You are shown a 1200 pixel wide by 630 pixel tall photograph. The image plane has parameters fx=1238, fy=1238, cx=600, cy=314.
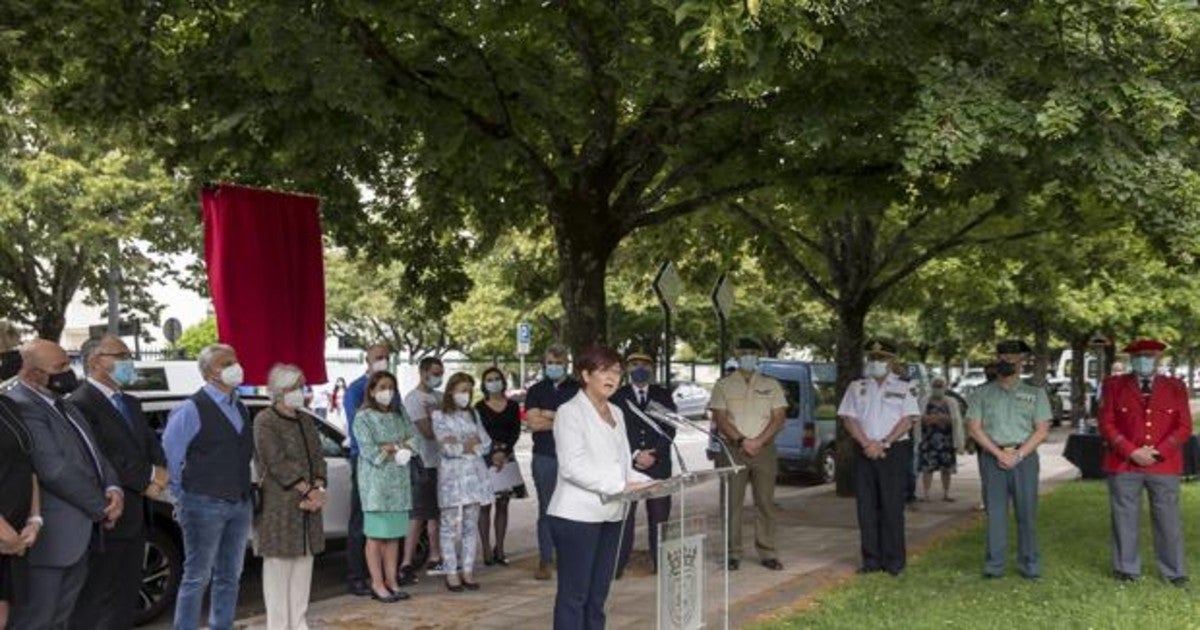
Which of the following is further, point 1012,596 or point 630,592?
point 630,592

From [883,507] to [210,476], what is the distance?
5.26m

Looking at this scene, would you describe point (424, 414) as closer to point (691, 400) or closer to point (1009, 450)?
point (1009, 450)

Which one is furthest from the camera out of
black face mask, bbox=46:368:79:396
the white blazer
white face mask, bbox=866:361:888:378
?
white face mask, bbox=866:361:888:378

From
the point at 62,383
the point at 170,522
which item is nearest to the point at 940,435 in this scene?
the point at 170,522

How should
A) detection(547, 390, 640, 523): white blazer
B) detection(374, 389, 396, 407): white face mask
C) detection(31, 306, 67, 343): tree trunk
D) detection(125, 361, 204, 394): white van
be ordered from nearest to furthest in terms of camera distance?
1. detection(547, 390, 640, 523): white blazer
2. detection(374, 389, 396, 407): white face mask
3. detection(125, 361, 204, 394): white van
4. detection(31, 306, 67, 343): tree trunk

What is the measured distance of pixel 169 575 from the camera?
8.84 meters

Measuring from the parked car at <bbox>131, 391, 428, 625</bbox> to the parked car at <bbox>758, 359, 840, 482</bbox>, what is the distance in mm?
9322

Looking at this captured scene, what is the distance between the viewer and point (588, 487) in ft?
20.0

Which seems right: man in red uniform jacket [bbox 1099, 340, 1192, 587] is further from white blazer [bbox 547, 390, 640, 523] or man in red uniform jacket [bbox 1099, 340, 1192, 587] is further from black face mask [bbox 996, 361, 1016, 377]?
white blazer [bbox 547, 390, 640, 523]

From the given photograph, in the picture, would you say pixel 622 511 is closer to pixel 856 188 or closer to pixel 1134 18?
pixel 1134 18

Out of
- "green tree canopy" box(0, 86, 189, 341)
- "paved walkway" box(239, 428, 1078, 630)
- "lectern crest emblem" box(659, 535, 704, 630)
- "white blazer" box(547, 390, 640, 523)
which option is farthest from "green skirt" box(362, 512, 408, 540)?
"green tree canopy" box(0, 86, 189, 341)

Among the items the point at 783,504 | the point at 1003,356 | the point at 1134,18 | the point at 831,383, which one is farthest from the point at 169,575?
the point at 831,383

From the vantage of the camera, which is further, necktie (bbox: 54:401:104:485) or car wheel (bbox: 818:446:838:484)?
car wheel (bbox: 818:446:838:484)

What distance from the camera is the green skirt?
28.8 ft
